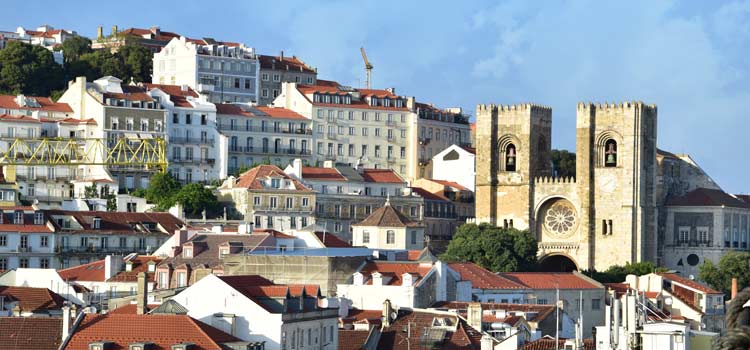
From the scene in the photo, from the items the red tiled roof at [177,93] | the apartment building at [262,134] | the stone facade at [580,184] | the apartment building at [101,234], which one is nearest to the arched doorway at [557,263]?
the stone facade at [580,184]

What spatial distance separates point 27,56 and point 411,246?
5088 cm

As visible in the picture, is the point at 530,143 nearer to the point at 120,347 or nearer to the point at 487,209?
the point at 487,209

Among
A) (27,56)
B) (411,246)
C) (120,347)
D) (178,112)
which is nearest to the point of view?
(120,347)

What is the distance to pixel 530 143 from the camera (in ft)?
388

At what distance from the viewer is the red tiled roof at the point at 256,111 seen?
405ft

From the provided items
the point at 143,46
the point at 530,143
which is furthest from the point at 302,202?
the point at 143,46

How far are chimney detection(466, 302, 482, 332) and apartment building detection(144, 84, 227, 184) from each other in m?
59.1

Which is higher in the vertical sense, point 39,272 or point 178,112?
point 178,112

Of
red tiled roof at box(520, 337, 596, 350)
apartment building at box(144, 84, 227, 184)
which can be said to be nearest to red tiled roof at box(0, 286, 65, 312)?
red tiled roof at box(520, 337, 596, 350)

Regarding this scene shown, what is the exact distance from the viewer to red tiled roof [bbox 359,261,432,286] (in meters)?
67.9

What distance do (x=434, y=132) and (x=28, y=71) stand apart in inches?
1049

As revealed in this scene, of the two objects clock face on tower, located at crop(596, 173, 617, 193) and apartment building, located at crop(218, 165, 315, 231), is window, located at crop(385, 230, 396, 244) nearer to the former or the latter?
apartment building, located at crop(218, 165, 315, 231)

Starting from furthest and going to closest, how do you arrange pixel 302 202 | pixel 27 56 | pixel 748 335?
pixel 27 56 < pixel 302 202 < pixel 748 335

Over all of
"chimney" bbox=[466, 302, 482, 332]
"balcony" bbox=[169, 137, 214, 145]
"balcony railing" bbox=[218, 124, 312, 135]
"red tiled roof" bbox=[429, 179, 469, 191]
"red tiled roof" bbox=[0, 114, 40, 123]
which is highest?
"red tiled roof" bbox=[0, 114, 40, 123]
